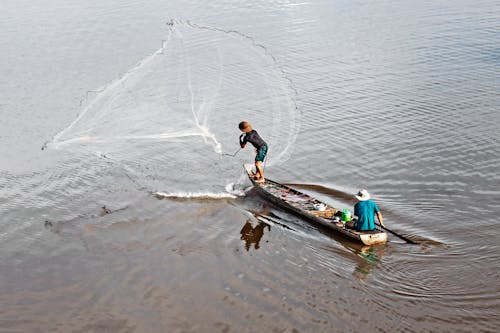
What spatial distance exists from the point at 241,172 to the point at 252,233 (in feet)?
11.6

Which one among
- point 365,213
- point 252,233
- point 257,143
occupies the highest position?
point 257,143

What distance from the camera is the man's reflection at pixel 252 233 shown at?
11.1 m

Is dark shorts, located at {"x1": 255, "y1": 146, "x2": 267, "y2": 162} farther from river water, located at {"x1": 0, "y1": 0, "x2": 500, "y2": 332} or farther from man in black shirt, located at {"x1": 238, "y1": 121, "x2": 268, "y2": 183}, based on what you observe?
river water, located at {"x1": 0, "y1": 0, "x2": 500, "y2": 332}

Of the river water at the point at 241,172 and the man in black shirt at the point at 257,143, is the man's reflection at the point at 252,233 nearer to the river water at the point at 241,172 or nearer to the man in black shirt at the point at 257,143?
the river water at the point at 241,172

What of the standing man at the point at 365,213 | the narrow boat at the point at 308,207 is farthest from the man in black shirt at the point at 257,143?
the standing man at the point at 365,213

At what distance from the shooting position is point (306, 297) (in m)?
9.00

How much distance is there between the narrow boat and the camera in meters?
10.4

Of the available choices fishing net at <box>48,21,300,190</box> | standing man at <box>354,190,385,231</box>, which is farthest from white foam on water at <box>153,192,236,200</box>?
standing man at <box>354,190,385,231</box>

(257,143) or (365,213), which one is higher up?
(257,143)

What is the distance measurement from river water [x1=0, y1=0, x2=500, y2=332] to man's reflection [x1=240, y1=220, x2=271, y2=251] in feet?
0.15

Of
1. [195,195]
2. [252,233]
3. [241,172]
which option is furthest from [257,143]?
[252,233]

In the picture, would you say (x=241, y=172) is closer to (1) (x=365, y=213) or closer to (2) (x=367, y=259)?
(1) (x=365, y=213)

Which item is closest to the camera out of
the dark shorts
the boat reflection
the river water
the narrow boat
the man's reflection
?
the river water

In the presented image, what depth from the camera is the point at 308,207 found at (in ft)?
39.0
